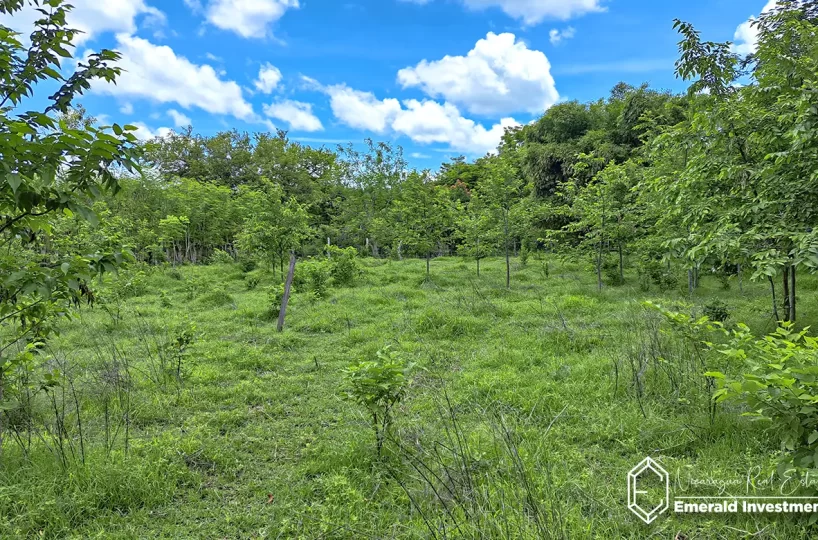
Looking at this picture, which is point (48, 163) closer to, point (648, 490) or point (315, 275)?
point (648, 490)

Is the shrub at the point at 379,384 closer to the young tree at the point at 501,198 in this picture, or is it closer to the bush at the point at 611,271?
the young tree at the point at 501,198

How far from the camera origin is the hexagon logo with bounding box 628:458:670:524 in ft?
7.86

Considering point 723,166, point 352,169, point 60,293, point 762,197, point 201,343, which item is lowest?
point 201,343

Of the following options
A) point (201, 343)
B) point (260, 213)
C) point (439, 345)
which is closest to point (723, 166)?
point (439, 345)

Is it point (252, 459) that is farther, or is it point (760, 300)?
point (760, 300)

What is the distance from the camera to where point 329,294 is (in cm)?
1002

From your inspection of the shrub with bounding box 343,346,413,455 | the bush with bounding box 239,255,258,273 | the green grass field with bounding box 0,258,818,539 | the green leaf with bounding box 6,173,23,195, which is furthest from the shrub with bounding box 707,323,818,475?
the bush with bounding box 239,255,258,273

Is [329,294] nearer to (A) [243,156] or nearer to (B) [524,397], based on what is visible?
(B) [524,397]

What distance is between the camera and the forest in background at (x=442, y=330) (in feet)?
6.74

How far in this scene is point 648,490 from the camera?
2.60 m

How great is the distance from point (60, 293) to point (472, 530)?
268 centimetres

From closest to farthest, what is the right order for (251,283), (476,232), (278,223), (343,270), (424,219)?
(278,223)
(343,270)
(476,232)
(251,283)
(424,219)

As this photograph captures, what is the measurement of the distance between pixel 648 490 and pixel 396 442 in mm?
1734

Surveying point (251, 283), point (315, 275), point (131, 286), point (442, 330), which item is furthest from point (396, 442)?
point (251, 283)
